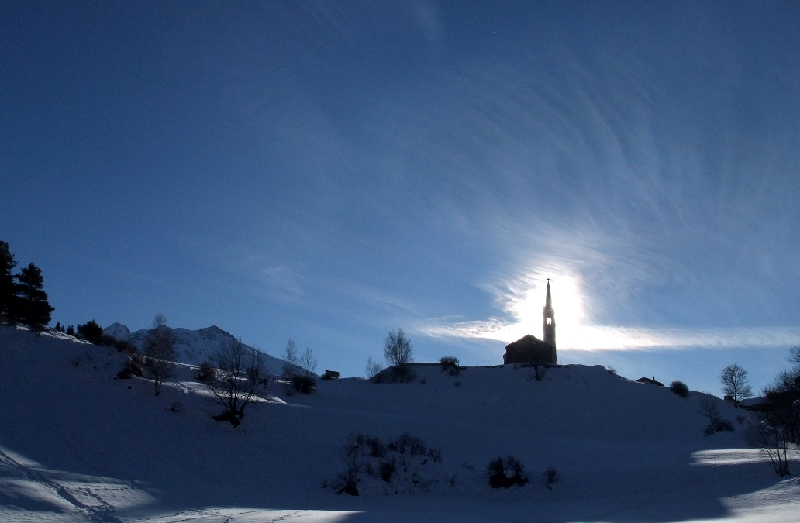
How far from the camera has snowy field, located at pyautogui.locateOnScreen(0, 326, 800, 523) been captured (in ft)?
73.9

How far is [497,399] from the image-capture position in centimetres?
5753

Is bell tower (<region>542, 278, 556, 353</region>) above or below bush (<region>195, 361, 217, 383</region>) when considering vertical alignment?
above

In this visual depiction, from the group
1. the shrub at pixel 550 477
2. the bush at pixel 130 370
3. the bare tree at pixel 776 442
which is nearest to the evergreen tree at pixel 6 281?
the bush at pixel 130 370

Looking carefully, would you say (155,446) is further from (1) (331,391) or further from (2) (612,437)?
(2) (612,437)

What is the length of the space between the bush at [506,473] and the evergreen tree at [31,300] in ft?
114

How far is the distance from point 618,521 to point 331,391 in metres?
37.6

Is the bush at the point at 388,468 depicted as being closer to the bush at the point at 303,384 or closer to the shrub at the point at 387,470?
the shrub at the point at 387,470

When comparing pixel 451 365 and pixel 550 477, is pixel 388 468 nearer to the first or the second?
pixel 550 477

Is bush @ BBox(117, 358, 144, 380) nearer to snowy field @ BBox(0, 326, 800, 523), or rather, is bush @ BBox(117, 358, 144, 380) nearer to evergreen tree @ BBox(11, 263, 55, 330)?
snowy field @ BBox(0, 326, 800, 523)

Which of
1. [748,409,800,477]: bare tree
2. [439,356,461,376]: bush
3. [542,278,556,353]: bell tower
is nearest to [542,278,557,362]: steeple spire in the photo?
[542,278,556,353]: bell tower

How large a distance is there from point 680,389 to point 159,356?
50220 millimetres

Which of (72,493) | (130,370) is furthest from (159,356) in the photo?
(72,493)

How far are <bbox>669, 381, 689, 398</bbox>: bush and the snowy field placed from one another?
1039cm

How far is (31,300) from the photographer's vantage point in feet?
155
